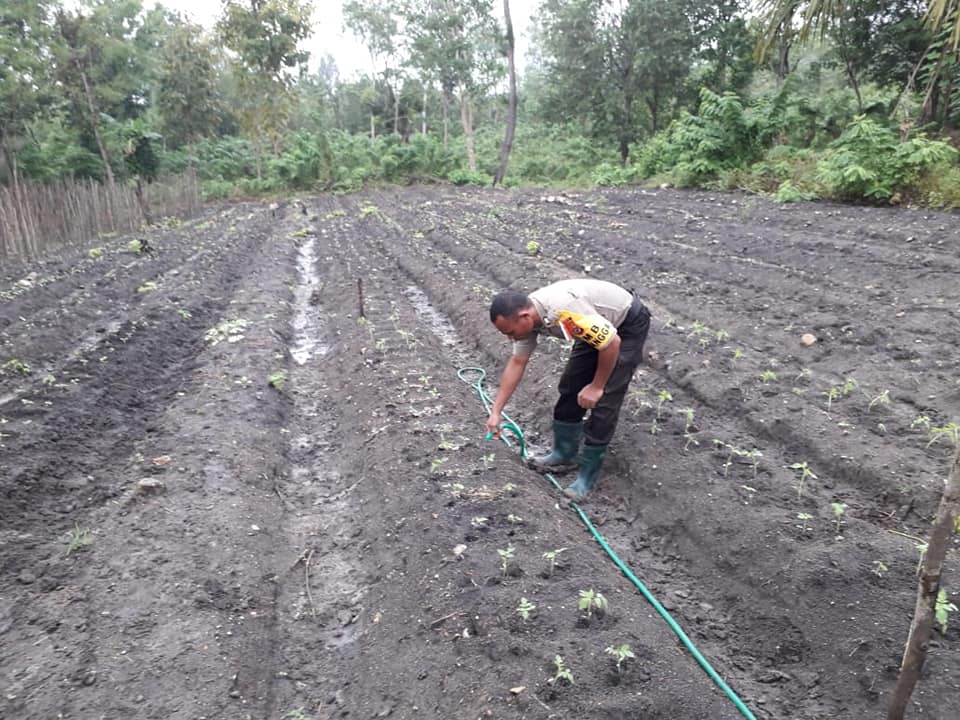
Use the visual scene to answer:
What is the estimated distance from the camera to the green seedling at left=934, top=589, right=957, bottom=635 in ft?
9.02

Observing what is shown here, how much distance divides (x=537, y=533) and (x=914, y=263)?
6.69 meters

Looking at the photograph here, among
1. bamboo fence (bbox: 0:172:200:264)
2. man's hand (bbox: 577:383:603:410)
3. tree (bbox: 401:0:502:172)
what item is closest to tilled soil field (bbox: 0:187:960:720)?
man's hand (bbox: 577:383:603:410)

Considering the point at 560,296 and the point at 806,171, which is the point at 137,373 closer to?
the point at 560,296

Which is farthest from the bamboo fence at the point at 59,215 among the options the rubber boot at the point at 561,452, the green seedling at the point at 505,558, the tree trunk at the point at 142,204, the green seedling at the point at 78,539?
the green seedling at the point at 505,558

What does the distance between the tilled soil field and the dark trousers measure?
0.57 meters

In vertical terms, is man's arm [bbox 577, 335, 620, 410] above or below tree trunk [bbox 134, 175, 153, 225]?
Result: below

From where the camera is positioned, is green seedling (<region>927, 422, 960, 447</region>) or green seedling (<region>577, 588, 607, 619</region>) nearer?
green seedling (<region>577, 588, 607, 619</region>)

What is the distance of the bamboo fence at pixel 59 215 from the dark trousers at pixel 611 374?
1207 centimetres

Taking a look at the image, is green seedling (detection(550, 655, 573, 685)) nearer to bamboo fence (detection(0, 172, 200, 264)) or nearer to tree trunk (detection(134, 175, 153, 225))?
bamboo fence (detection(0, 172, 200, 264))

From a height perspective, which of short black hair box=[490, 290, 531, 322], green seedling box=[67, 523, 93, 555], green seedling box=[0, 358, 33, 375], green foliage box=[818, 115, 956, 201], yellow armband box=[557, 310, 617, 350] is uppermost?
green foliage box=[818, 115, 956, 201]

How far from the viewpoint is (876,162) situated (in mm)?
11695

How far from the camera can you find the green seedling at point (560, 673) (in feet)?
9.05

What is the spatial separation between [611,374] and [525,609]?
157 cm

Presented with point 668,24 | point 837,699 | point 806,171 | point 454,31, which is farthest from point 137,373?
point 454,31
